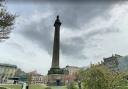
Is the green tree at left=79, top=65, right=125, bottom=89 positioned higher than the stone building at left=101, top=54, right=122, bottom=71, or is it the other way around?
the stone building at left=101, top=54, right=122, bottom=71

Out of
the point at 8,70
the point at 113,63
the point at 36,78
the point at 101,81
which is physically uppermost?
the point at 8,70

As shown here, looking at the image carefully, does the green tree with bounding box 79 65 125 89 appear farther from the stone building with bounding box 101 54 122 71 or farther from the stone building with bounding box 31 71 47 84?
the stone building with bounding box 31 71 47 84

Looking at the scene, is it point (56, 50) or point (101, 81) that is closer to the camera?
point (101, 81)

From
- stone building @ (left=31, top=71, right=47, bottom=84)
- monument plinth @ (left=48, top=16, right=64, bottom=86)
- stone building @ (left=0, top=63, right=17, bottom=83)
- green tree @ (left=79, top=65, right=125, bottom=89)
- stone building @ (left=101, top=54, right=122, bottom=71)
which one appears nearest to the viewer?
green tree @ (left=79, top=65, right=125, bottom=89)

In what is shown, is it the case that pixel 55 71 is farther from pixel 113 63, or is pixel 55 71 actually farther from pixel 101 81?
pixel 101 81

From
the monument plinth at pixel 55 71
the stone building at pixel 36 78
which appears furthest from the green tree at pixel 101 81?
the stone building at pixel 36 78

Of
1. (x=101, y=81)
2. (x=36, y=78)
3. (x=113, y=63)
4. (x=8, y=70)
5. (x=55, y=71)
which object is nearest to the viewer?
(x=101, y=81)

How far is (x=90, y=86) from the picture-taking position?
136 ft

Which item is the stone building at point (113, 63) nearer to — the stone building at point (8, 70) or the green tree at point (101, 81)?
the green tree at point (101, 81)

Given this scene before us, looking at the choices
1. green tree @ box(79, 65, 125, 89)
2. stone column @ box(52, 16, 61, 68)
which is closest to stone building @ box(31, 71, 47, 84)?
stone column @ box(52, 16, 61, 68)

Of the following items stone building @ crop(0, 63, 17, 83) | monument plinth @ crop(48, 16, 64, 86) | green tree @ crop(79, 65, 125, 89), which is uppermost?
stone building @ crop(0, 63, 17, 83)

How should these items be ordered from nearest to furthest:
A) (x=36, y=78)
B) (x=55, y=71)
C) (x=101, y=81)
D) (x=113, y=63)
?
1. (x=101, y=81)
2. (x=55, y=71)
3. (x=113, y=63)
4. (x=36, y=78)

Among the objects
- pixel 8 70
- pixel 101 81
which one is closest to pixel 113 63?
pixel 101 81

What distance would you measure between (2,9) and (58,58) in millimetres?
75009
